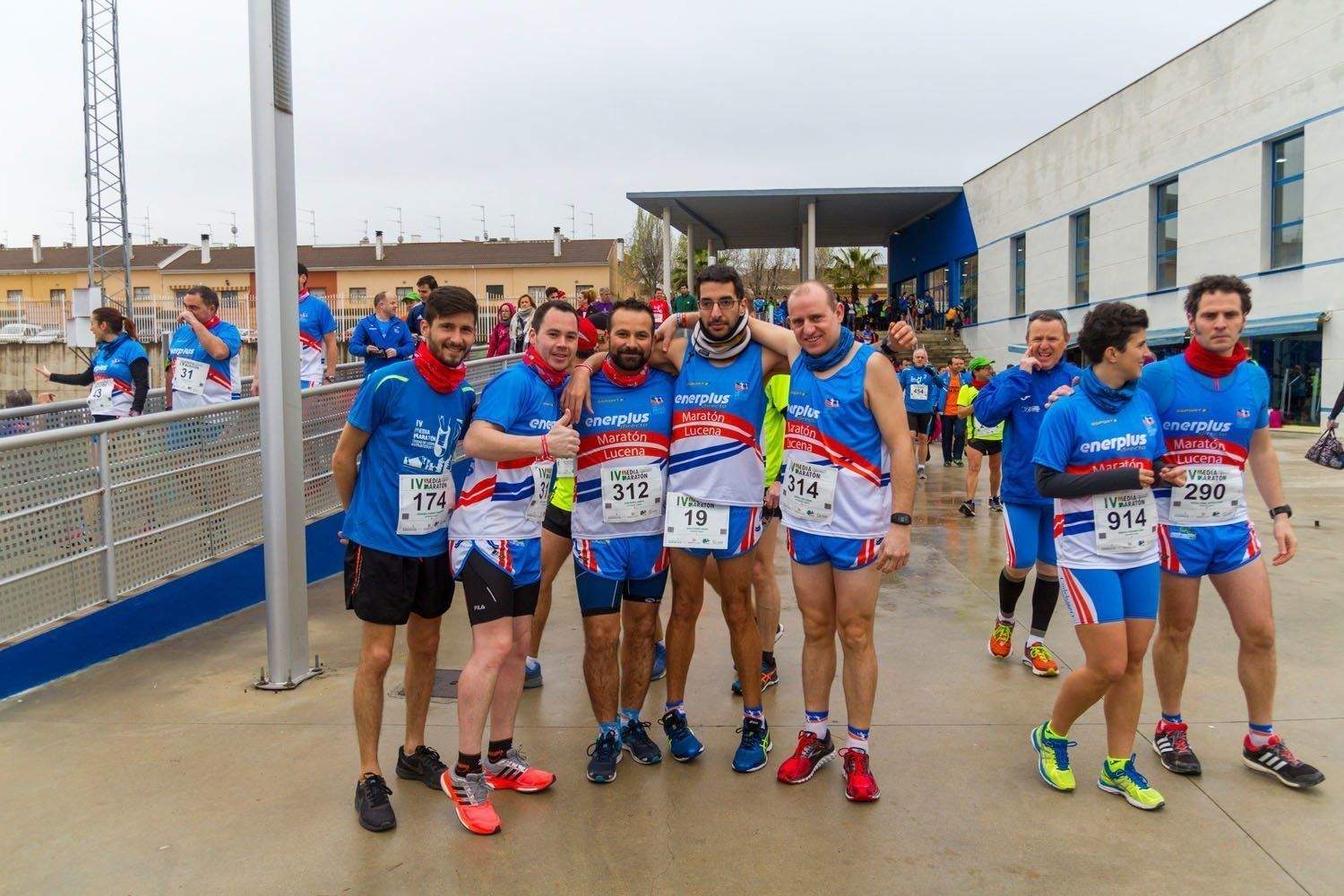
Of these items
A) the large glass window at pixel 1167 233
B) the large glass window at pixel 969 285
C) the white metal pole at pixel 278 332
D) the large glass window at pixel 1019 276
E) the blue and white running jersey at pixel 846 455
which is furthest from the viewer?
the large glass window at pixel 969 285

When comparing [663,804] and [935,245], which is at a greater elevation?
[935,245]

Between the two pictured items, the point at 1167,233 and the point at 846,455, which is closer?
the point at 846,455

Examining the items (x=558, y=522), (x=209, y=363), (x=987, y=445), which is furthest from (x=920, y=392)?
(x=558, y=522)

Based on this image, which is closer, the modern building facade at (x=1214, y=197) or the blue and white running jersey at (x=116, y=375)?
the blue and white running jersey at (x=116, y=375)

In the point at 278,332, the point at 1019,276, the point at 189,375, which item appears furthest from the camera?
the point at 1019,276

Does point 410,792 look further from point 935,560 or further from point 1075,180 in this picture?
point 1075,180

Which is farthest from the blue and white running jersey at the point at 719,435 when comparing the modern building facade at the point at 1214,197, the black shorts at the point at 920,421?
the modern building facade at the point at 1214,197

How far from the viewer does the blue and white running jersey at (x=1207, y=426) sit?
12.7 ft

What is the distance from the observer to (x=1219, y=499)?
152 inches

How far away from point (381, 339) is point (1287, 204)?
62.1 feet

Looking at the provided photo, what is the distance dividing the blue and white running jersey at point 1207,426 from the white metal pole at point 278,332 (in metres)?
4.10

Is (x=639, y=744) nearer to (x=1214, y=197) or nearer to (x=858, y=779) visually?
(x=858, y=779)

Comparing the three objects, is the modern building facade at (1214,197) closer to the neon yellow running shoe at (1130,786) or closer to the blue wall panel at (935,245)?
the blue wall panel at (935,245)

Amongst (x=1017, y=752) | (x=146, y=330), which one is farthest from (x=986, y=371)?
(x=146, y=330)
